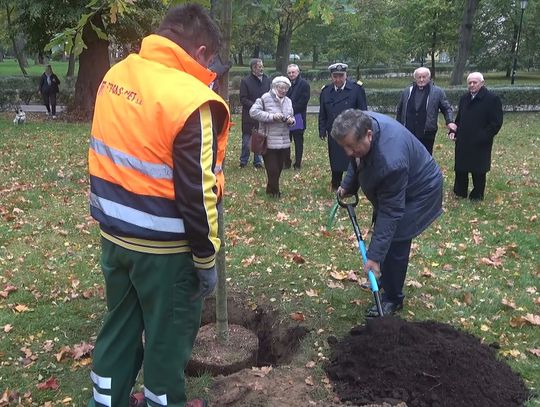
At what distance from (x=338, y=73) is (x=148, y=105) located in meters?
6.15

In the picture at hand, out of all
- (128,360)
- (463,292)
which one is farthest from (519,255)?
(128,360)

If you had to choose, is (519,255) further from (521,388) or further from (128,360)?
(128,360)

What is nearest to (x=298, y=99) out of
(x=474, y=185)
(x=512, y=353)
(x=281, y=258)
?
(x=474, y=185)

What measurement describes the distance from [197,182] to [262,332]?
99.7 inches

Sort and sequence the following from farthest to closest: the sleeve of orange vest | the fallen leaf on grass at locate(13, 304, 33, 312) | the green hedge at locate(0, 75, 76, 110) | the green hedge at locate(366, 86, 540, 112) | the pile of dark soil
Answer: the green hedge at locate(0, 75, 76, 110), the green hedge at locate(366, 86, 540, 112), the fallen leaf on grass at locate(13, 304, 33, 312), the pile of dark soil, the sleeve of orange vest

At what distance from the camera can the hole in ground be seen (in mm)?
4023

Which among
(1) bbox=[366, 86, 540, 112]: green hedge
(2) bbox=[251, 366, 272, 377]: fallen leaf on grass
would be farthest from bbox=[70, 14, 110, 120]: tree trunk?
(2) bbox=[251, 366, 272, 377]: fallen leaf on grass

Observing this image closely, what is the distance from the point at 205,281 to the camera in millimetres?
2660

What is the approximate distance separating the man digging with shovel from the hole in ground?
0.73m

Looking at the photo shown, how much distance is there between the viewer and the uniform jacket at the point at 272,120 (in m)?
8.05

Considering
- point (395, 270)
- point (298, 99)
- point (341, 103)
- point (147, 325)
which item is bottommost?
point (395, 270)

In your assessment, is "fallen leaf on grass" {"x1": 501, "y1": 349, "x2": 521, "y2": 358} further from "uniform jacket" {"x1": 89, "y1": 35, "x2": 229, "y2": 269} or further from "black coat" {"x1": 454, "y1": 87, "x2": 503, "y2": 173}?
"black coat" {"x1": 454, "y1": 87, "x2": 503, "y2": 173}

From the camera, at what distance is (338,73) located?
27.0 feet

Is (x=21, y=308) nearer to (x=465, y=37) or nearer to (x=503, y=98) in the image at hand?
(x=503, y=98)
